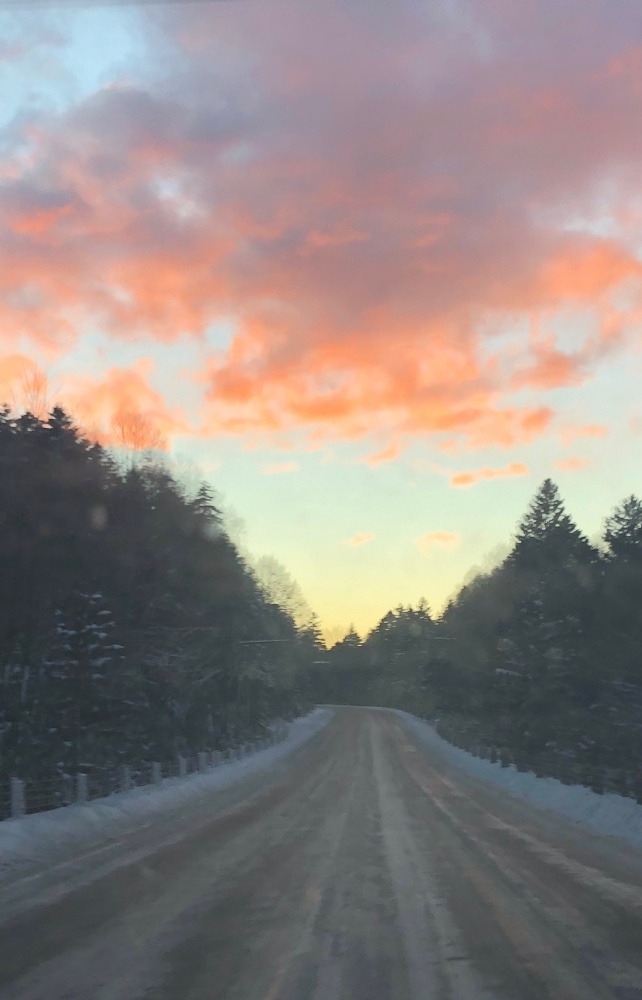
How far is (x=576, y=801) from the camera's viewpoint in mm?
25891

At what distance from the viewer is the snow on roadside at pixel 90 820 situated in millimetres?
16438

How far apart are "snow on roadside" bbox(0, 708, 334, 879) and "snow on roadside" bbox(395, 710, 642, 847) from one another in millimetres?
9996

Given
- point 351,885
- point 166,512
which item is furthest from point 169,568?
point 351,885

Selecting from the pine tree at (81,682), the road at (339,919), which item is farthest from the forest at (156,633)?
the road at (339,919)

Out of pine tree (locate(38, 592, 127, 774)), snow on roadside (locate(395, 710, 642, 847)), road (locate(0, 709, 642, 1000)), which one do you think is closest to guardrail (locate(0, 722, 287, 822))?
pine tree (locate(38, 592, 127, 774))

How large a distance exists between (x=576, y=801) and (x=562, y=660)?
17.2m

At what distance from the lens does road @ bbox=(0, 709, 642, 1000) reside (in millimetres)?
7902

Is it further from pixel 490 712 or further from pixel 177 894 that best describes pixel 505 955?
pixel 490 712

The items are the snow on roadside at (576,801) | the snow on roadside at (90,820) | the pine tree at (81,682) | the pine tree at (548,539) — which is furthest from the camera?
the pine tree at (548,539)

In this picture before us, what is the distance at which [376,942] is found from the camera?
9336 mm

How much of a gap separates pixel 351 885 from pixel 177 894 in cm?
228

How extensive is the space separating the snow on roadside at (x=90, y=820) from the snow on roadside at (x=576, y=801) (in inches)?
394

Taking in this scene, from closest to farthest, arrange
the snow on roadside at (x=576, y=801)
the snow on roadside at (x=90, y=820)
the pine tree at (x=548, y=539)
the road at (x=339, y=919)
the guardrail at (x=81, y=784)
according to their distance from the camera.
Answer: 1. the road at (x=339, y=919)
2. the snow on roadside at (x=90, y=820)
3. the guardrail at (x=81, y=784)
4. the snow on roadside at (x=576, y=801)
5. the pine tree at (x=548, y=539)

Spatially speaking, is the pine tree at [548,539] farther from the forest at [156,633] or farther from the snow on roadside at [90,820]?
the snow on roadside at [90,820]
